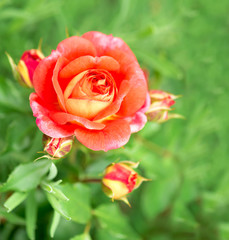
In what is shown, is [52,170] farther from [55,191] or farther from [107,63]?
[107,63]

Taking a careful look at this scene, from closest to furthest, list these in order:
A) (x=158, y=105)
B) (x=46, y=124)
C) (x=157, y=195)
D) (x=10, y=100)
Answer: (x=46, y=124)
(x=158, y=105)
(x=10, y=100)
(x=157, y=195)

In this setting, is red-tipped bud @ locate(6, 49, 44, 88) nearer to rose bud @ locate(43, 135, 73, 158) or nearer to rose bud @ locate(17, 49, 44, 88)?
rose bud @ locate(17, 49, 44, 88)

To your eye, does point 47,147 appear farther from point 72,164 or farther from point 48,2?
point 48,2

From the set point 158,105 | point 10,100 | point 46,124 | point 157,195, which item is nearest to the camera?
point 46,124

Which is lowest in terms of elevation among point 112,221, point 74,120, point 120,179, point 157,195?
point 157,195

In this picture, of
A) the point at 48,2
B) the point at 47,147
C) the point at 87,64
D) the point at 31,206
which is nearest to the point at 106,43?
the point at 87,64

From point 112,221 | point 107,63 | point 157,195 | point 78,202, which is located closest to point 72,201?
point 78,202
